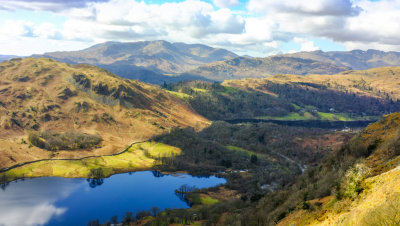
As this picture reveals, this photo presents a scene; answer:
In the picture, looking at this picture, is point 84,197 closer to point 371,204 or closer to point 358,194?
point 358,194

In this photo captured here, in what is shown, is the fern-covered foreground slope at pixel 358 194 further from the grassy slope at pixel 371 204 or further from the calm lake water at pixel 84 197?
the calm lake water at pixel 84 197

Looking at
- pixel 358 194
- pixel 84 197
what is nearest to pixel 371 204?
pixel 358 194

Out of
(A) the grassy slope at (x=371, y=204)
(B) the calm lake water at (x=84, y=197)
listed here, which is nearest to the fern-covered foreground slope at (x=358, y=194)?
(A) the grassy slope at (x=371, y=204)

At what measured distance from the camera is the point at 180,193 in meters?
169

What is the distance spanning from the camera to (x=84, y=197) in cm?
15825

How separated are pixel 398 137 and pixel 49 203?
508ft

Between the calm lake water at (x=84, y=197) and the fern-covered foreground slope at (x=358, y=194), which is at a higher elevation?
the fern-covered foreground slope at (x=358, y=194)

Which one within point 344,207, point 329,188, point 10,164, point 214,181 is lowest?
point 214,181

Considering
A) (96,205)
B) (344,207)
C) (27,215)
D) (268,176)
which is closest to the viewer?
(344,207)

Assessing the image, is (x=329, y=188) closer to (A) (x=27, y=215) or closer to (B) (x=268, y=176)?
(B) (x=268, y=176)

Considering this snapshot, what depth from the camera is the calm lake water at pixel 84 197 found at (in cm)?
13325

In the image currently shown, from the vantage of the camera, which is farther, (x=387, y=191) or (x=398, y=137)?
(x=398, y=137)

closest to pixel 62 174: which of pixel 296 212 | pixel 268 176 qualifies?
pixel 268 176

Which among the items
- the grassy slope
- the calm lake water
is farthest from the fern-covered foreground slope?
the calm lake water
